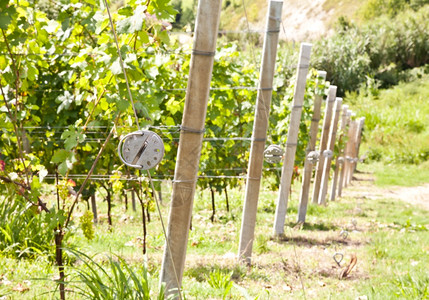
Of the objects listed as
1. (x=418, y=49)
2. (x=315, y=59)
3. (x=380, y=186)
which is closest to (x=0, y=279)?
(x=380, y=186)

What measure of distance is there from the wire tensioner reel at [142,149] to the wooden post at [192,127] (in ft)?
1.56

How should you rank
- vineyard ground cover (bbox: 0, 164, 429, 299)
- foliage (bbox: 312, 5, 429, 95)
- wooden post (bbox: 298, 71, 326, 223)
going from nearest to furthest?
vineyard ground cover (bbox: 0, 164, 429, 299), wooden post (bbox: 298, 71, 326, 223), foliage (bbox: 312, 5, 429, 95)

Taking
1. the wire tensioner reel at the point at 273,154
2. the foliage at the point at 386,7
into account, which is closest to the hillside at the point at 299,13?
the foliage at the point at 386,7

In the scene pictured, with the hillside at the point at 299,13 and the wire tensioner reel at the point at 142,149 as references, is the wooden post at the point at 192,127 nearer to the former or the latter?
the wire tensioner reel at the point at 142,149

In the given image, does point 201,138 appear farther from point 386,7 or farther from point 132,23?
point 386,7

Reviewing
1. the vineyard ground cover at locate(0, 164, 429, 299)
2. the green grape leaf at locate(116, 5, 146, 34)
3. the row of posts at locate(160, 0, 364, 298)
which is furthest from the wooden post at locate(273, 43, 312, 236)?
the green grape leaf at locate(116, 5, 146, 34)

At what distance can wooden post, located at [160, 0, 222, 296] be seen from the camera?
124 inches

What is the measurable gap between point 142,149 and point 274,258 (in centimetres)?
334

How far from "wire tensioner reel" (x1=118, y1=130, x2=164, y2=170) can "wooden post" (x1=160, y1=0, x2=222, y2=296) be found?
1.56 ft

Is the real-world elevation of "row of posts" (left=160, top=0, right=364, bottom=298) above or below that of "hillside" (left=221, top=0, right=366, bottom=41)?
below

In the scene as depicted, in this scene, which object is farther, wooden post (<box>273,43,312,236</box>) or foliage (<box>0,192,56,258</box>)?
wooden post (<box>273,43,312,236</box>)

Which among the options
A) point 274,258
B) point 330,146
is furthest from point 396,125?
point 274,258

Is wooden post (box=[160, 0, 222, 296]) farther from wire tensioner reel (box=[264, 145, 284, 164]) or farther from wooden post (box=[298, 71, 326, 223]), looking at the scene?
wooden post (box=[298, 71, 326, 223])

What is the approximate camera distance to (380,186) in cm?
1548
